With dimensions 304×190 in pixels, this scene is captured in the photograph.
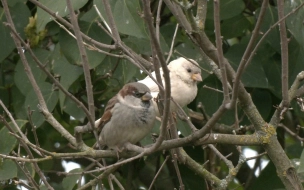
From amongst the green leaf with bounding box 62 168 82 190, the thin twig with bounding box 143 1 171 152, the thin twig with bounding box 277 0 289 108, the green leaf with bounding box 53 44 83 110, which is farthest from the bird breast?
the thin twig with bounding box 143 1 171 152

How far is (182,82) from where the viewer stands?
4.11m

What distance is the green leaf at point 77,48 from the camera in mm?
3643

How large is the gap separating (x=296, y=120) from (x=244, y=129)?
6.34ft

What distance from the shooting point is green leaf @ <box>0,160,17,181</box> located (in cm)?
336

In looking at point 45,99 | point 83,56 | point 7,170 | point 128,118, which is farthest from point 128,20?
point 7,170

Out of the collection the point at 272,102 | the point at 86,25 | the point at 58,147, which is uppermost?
the point at 86,25

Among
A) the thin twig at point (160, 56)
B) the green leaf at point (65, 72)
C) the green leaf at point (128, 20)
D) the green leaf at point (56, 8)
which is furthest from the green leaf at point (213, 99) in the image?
the thin twig at point (160, 56)

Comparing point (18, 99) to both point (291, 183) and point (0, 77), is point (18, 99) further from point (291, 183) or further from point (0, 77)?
point (291, 183)

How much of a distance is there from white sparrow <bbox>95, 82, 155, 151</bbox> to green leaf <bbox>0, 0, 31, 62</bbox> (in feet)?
2.58

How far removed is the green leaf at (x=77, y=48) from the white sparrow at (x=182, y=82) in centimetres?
38

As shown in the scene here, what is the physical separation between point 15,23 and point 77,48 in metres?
0.50

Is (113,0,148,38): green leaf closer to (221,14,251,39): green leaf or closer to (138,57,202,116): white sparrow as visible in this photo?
(138,57,202,116): white sparrow

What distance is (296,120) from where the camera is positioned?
16.6ft

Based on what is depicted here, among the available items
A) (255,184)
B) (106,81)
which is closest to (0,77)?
(106,81)
